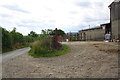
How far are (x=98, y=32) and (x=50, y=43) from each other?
16092 mm

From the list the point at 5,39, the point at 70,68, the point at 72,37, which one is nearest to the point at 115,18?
the point at 72,37

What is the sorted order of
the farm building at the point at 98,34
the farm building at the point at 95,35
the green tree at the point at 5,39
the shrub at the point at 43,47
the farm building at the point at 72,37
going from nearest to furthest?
the shrub at the point at 43,47 < the green tree at the point at 5,39 < the farm building at the point at 98,34 < the farm building at the point at 95,35 < the farm building at the point at 72,37

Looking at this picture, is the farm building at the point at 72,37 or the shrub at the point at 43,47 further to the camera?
the farm building at the point at 72,37

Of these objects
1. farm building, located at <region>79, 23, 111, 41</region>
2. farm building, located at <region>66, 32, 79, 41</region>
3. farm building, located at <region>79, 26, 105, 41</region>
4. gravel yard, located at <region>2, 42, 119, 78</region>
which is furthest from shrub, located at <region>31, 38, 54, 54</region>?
farm building, located at <region>79, 26, 105, 41</region>

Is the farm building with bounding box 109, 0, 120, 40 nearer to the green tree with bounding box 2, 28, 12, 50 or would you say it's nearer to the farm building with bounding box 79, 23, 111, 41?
the farm building with bounding box 79, 23, 111, 41

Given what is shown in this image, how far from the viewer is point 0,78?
4.75 metres

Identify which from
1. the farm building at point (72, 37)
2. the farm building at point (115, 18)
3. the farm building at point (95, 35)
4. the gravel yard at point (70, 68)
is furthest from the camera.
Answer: the farm building at point (72, 37)

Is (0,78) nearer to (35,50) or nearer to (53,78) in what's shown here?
(53,78)

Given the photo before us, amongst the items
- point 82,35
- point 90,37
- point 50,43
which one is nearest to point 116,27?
point 90,37

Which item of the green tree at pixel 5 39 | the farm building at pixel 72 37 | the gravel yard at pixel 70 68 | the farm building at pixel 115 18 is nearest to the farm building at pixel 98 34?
the farm building at pixel 72 37

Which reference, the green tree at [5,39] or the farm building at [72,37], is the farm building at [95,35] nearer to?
the farm building at [72,37]

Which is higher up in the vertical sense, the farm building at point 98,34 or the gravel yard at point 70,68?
the farm building at point 98,34

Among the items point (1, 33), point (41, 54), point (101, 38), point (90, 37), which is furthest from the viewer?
point (90, 37)

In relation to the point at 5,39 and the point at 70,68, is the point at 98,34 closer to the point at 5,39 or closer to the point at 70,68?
the point at 5,39
